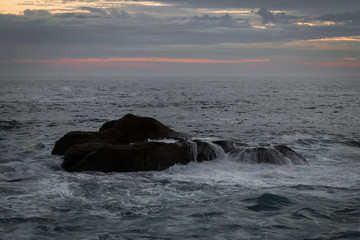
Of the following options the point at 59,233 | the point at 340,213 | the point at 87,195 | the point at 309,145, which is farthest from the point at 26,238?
the point at 309,145

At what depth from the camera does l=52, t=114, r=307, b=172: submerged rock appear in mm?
15320

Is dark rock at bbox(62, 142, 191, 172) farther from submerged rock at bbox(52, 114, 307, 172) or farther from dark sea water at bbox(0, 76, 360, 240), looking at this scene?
dark sea water at bbox(0, 76, 360, 240)

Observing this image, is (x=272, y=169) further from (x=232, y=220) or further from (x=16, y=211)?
(x=16, y=211)

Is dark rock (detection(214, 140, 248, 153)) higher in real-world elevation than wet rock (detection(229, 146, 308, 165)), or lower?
higher

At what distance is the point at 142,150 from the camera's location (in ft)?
51.4

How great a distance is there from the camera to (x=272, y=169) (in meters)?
15.8

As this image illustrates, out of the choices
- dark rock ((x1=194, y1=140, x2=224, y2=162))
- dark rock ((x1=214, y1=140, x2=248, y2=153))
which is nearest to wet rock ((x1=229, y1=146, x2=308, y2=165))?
dark rock ((x1=214, y1=140, x2=248, y2=153))

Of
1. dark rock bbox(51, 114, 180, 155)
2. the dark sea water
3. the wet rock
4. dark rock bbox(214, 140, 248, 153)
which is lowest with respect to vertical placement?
the dark sea water

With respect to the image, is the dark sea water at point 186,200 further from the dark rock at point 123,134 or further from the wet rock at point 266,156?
the dark rock at point 123,134

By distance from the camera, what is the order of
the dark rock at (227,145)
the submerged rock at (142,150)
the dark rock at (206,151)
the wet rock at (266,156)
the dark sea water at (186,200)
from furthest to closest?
the dark rock at (227,145), the dark rock at (206,151), the wet rock at (266,156), the submerged rock at (142,150), the dark sea water at (186,200)

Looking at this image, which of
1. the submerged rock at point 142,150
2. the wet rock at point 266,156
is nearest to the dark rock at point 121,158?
the submerged rock at point 142,150

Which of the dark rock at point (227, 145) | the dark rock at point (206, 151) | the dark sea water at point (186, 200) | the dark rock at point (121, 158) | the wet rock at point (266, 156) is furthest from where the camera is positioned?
the dark rock at point (227, 145)

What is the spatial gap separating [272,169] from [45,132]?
16733 millimetres

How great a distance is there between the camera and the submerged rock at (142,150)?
50.3 feet
